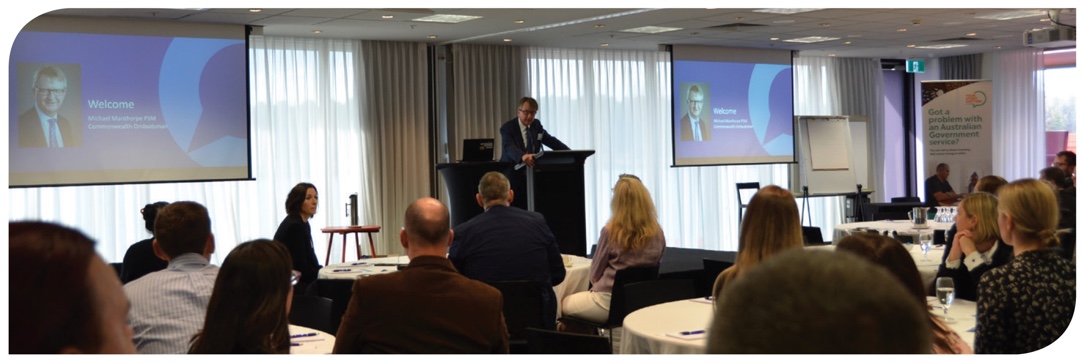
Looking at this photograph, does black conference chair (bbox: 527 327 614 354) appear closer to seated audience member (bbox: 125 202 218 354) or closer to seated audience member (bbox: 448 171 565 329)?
seated audience member (bbox: 125 202 218 354)

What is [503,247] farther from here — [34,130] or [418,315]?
[34,130]

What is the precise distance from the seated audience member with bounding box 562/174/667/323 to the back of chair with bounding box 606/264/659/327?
7 cm

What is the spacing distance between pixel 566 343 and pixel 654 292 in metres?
1.99

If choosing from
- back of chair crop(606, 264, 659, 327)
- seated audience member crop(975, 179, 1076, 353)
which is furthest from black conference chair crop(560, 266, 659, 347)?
seated audience member crop(975, 179, 1076, 353)

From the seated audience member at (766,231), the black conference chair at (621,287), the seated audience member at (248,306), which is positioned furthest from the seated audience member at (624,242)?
the seated audience member at (248,306)

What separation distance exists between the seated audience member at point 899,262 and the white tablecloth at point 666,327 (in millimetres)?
723

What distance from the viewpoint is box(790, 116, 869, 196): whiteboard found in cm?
1388

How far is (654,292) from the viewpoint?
5.41 meters

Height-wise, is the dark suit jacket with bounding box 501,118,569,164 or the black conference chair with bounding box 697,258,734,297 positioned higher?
the dark suit jacket with bounding box 501,118,569,164

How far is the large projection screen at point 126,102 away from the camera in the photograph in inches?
327

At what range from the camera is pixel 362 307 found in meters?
3.14

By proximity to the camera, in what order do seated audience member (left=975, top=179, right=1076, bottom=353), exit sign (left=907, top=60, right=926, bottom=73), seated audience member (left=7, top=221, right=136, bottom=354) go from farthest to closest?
1. exit sign (left=907, top=60, right=926, bottom=73)
2. seated audience member (left=975, top=179, right=1076, bottom=353)
3. seated audience member (left=7, top=221, right=136, bottom=354)

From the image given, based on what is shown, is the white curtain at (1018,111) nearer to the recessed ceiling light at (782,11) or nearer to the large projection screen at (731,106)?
the large projection screen at (731,106)

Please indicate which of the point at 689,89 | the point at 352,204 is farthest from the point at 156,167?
the point at 689,89
